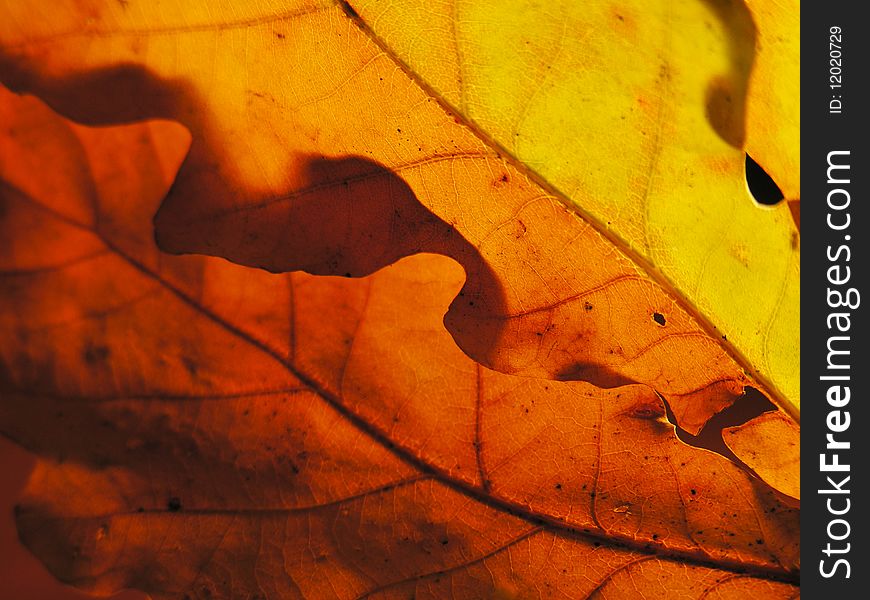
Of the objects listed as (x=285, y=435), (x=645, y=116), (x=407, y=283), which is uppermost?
(x=645, y=116)

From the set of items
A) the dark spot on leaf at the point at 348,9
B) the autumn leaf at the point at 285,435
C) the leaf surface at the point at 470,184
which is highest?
the dark spot on leaf at the point at 348,9

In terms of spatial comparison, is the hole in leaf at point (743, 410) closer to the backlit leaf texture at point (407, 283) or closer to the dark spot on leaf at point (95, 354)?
the backlit leaf texture at point (407, 283)

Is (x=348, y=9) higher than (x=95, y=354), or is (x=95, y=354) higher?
(x=348, y=9)

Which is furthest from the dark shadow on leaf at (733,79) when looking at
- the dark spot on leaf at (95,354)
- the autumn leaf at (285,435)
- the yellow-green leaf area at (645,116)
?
the dark spot on leaf at (95,354)

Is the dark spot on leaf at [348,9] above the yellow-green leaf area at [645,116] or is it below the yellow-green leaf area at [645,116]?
above

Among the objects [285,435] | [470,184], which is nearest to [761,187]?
[470,184]

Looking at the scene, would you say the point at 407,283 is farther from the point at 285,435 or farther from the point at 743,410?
the point at 743,410
